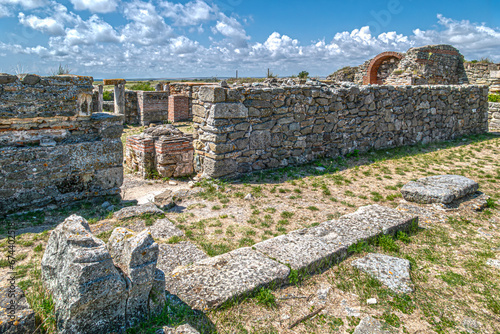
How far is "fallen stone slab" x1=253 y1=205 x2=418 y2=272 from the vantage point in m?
3.30

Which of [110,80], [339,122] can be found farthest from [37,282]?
[110,80]

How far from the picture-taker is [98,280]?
2035mm

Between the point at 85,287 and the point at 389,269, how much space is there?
2.80 m

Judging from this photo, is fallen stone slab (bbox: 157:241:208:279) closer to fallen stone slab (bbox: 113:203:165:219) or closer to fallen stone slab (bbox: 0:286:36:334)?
fallen stone slab (bbox: 113:203:165:219)

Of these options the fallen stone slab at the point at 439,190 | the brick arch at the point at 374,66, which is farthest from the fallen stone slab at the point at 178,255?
the brick arch at the point at 374,66

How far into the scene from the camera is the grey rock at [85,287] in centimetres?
199

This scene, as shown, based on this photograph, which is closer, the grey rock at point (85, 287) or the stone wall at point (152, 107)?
the grey rock at point (85, 287)

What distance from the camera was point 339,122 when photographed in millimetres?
8211

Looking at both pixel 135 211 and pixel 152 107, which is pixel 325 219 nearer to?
→ pixel 135 211

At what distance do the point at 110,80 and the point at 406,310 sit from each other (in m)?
14.4

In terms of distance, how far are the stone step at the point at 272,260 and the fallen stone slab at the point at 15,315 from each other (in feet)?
3.25

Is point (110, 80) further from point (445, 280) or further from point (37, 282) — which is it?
point (445, 280)

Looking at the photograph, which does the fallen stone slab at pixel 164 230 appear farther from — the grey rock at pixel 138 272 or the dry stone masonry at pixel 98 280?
the grey rock at pixel 138 272

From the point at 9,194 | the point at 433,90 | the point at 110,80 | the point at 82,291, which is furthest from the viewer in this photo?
the point at 110,80
